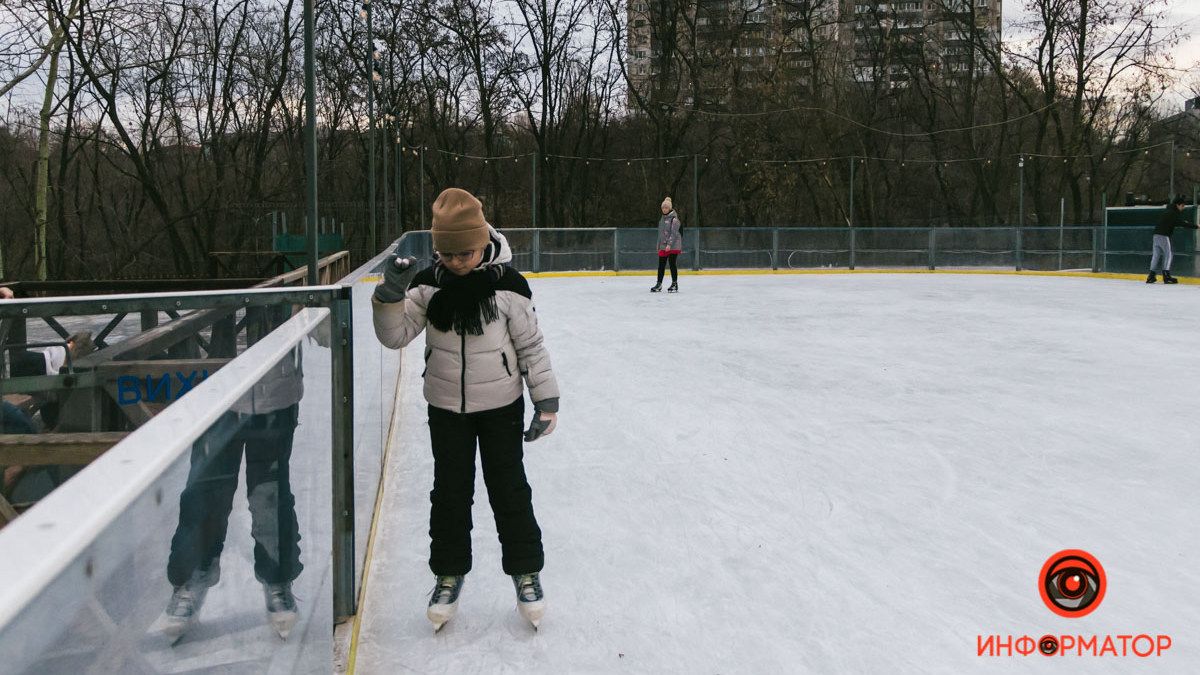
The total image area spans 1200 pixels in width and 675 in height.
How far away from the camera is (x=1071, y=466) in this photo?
493cm

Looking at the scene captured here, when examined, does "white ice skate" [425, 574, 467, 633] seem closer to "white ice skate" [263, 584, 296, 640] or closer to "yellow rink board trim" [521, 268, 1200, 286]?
"white ice skate" [263, 584, 296, 640]

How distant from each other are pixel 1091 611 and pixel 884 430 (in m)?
2.66

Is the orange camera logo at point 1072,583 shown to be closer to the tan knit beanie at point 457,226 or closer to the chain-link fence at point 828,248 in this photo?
the tan knit beanie at point 457,226

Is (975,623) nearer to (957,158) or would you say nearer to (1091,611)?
(1091,611)

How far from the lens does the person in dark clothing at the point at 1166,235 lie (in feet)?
59.1

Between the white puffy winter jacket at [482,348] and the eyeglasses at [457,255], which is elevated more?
the eyeglasses at [457,255]

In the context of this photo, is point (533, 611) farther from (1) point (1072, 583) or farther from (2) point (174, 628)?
(2) point (174, 628)

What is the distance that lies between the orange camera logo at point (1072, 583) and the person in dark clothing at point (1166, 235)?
16.7 m

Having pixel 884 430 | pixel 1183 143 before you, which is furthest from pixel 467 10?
pixel 884 430

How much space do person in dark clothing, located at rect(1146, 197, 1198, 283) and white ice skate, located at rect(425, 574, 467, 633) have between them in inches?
714

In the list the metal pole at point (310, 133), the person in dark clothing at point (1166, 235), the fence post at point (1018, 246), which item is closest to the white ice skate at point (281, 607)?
the metal pole at point (310, 133)

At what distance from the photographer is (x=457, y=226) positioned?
2.83 metres

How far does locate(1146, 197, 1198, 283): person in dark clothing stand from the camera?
59.1ft

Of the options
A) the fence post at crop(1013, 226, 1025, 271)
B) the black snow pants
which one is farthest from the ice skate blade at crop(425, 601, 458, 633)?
the fence post at crop(1013, 226, 1025, 271)
